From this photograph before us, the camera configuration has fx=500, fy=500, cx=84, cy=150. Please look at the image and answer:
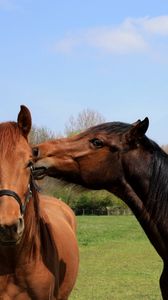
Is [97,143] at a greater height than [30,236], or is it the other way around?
[97,143]

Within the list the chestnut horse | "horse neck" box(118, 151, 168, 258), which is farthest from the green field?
"horse neck" box(118, 151, 168, 258)

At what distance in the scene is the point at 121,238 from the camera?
22.8m

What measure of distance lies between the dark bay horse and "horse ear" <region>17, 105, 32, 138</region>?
1.00ft

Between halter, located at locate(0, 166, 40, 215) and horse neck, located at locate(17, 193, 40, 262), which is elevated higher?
halter, located at locate(0, 166, 40, 215)

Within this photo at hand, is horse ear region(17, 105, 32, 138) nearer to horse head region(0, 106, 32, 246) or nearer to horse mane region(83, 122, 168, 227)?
horse head region(0, 106, 32, 246)

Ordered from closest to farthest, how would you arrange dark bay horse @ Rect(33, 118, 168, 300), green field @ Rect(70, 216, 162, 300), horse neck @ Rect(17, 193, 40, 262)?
1. dark bay horse @ Rect(33, 118, 168, 300)
2. horse neck @ Rect(17, 193, 40, 262)
3. green field @ Rect(70, 216, 162, 300)

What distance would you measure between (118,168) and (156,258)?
11753mm

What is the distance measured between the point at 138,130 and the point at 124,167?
0.34 metres

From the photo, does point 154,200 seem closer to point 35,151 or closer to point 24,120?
point 35,151

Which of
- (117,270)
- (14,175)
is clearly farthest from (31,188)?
(117,270)

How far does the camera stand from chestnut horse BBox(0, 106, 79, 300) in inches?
160

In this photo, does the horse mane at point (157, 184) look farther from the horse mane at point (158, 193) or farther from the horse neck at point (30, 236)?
the horse neck at point (30, 236)

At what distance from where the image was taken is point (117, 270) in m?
12.9

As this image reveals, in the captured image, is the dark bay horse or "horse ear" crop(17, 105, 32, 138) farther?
"horse ear" crop(17, 105, 32, 138)
